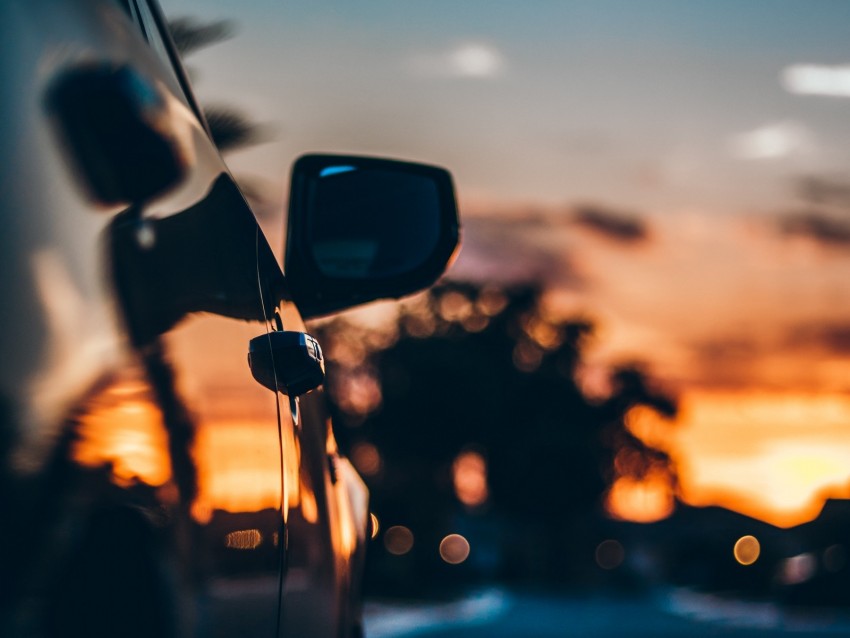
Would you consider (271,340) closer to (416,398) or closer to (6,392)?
(6,392)

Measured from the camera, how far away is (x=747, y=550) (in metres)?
80.9

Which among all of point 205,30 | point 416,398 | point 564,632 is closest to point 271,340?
point 205,30

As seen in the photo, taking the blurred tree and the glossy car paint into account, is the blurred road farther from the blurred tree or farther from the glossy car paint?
the blurred tree

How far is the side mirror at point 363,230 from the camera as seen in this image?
255cm

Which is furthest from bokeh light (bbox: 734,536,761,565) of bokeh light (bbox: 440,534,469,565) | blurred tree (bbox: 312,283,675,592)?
blurred tree (bbox: 312,283,675,592)

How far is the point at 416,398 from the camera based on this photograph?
56.8m

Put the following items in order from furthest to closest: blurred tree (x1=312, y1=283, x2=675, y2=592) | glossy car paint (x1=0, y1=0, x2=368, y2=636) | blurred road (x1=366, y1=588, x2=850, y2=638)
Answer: blurred tree (x1=312, y1=283, x2=675, y2=592) < blurred road (x1=366, y1=588, x2=850, y2=638) < glossy car paint (x1=0, y1=0, x2=368, y2=636)

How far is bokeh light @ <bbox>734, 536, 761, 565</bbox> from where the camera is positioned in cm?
7981

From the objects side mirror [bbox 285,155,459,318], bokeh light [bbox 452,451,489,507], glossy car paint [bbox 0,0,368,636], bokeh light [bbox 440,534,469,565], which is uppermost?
glossy car paint [bbox 0,0,368,636]

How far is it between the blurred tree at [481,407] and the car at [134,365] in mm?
52899

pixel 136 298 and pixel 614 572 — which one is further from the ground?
pixel 136 298

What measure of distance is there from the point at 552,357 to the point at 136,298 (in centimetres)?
5980

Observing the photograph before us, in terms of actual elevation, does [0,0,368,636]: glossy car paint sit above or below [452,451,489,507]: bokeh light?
above

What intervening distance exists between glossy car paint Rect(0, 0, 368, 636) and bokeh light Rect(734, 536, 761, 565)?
80820 mm
